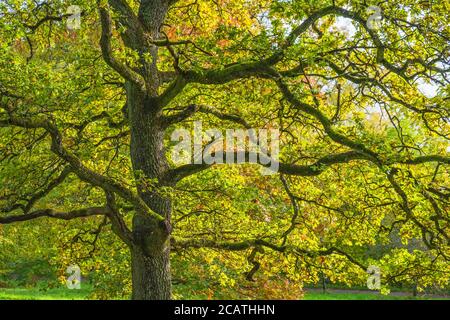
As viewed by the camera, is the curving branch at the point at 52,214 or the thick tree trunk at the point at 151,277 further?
the thick tree trunk at the point at 151,277

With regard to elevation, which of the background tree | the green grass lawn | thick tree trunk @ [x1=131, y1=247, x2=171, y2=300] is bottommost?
thick tree trunk @ [x1=131, y1=247, x2=171, y2=300]

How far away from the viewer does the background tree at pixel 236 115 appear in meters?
8.87

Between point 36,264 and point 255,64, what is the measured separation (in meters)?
29.3

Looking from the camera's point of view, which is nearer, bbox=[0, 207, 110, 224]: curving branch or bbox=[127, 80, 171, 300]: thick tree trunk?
bbox=[0, 207, 110, 224]: curving branch

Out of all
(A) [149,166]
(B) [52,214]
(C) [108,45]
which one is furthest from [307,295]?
(C) [108,45]

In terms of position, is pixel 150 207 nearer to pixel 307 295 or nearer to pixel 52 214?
pixel 52 214

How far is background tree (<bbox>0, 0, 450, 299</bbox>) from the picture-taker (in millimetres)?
8867

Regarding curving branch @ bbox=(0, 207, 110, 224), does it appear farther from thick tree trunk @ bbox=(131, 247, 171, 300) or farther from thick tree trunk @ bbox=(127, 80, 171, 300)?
thick tree trunk @ bbox=(131, 247, 171, 300)

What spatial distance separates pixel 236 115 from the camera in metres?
11.6

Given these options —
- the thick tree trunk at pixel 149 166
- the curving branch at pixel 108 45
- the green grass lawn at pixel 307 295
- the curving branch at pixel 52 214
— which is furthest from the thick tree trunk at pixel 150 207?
the green grass lawn at pixel 307 295

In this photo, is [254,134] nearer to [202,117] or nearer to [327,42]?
[202,117]

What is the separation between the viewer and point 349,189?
12.1 metres

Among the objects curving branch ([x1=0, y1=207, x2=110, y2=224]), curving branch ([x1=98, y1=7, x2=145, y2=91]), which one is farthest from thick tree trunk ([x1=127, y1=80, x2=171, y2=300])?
curving branch ([x1=98, y1=7, x2=145, y2=91])

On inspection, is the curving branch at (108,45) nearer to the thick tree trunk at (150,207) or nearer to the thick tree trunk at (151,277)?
the thick tree trunk at (150,207)
